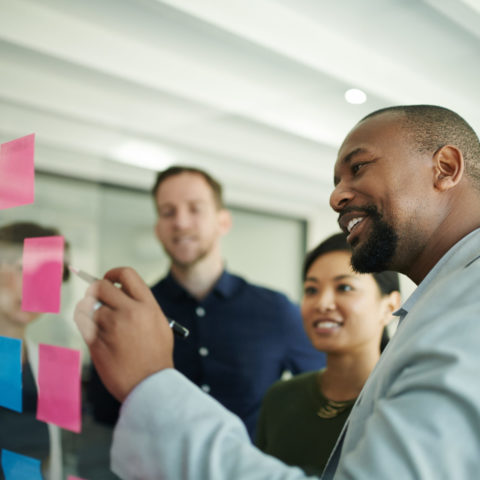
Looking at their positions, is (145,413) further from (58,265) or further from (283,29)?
(283,29)

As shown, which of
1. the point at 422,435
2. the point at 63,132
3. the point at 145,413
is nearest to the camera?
the point at 422,435

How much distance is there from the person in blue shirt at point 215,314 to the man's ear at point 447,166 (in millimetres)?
276

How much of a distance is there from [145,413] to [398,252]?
0.85 feet

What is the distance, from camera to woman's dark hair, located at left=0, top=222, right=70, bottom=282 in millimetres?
720

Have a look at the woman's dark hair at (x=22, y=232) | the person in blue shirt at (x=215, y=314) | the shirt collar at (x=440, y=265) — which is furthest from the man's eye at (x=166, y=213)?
the shirt collar at (x=440, y=265)

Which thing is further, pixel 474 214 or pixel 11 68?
pixel 11 68

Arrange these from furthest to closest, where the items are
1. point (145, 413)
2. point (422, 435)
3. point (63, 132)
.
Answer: point (63, 132), point (145, 413), point (422, 435)

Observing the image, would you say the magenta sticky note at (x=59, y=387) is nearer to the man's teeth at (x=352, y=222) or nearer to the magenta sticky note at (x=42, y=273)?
the magenta sticky note at (x=42, y=273)

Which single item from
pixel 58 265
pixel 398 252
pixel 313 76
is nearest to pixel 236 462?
pixel 398 252

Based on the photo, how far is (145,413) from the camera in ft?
1.35

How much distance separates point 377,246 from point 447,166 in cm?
10

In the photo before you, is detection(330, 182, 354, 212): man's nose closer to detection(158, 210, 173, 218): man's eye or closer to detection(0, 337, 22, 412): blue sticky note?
detection(158, 210, 173, 218): man's eye

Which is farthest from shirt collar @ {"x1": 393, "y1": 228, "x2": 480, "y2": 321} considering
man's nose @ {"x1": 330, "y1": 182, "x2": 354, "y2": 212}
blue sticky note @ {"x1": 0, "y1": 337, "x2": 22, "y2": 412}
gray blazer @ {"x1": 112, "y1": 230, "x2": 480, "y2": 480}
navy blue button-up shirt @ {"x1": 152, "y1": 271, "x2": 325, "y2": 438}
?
blue sticky note @ {"x1": 0, "y1": 337, "x2": 22, "y2": 412}

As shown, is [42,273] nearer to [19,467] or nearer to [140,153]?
[19,467]
